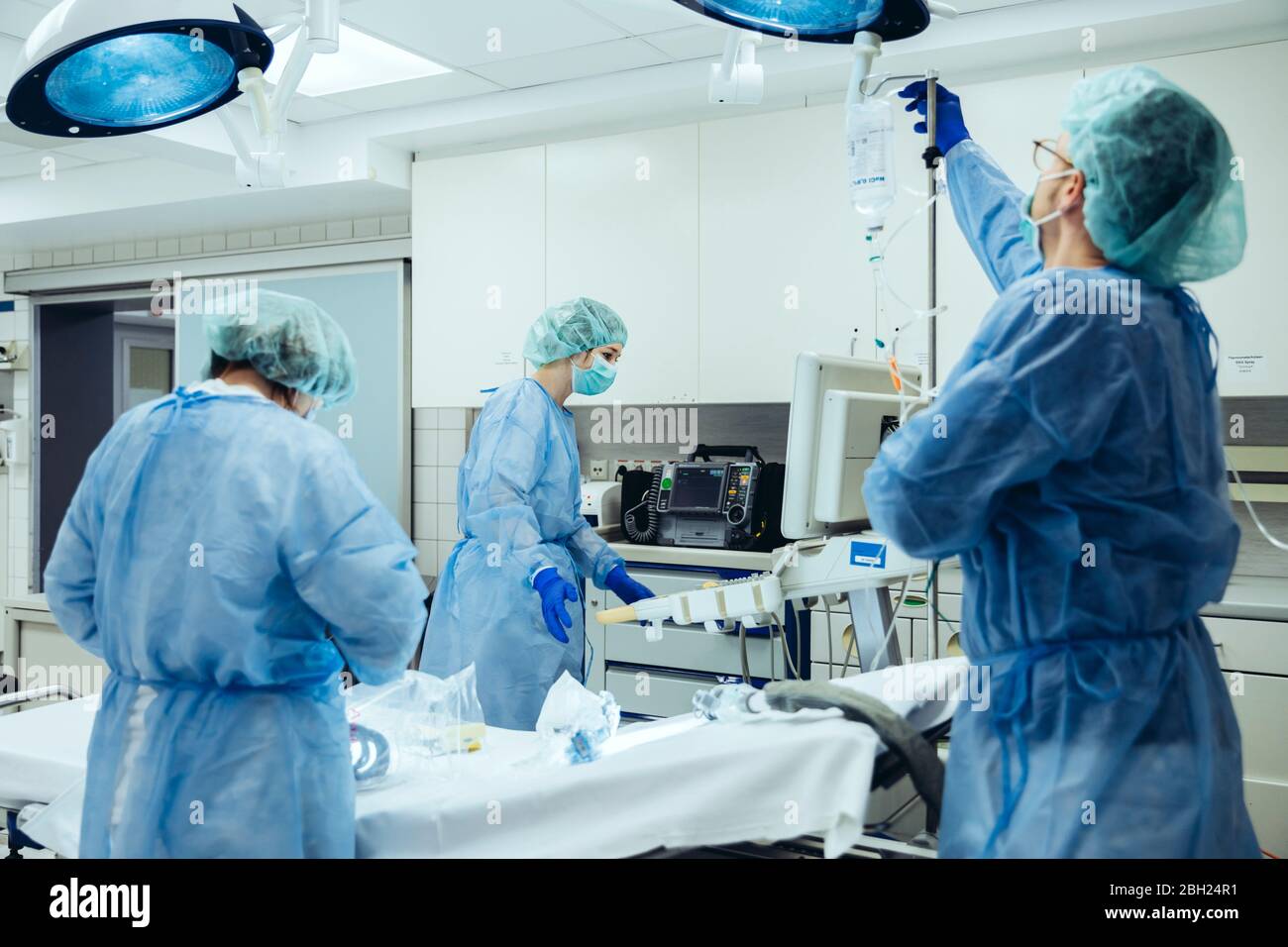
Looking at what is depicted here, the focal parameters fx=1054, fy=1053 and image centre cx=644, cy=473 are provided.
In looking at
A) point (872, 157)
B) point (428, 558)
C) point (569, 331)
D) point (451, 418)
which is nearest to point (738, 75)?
point (872, 157)

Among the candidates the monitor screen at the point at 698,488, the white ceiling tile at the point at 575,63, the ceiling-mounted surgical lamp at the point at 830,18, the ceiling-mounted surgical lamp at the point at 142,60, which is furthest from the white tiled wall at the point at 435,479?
the ceiling-mounted surgical lamp at the point at 830,18

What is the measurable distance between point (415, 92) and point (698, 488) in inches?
66.2

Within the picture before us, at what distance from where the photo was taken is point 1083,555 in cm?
126

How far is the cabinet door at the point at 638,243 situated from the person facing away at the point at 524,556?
2.74 feet

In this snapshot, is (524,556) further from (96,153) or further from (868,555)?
(96,153)

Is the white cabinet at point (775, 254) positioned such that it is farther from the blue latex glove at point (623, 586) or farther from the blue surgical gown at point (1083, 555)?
the blue surgical gown at point (1083, 555)

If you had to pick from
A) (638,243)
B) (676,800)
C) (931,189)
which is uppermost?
(638,243)

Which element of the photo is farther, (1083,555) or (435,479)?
(435,479)

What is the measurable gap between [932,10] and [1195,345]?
2.16 feet

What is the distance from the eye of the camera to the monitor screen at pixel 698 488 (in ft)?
11.1

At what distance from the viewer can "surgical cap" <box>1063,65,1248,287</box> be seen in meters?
1.30

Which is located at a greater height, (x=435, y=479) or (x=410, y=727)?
(x=435, y=479)

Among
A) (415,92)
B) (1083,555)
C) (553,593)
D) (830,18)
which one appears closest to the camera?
(1083,555)
